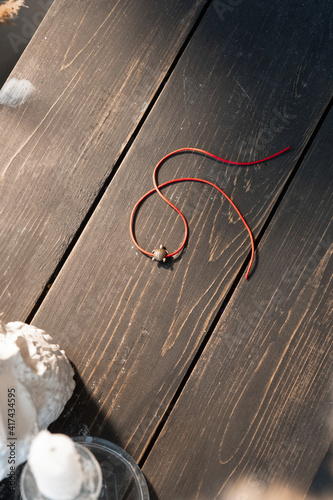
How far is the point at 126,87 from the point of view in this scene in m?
0.76

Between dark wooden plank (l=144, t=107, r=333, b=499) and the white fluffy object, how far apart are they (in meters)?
0.48

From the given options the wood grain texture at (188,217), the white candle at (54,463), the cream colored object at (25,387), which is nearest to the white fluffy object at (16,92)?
the wood grain texture at (188,217)

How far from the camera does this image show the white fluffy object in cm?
75

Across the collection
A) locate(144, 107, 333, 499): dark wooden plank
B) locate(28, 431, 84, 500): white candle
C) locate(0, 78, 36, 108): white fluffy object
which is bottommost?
locate(28, 431, 84, 500): white candle

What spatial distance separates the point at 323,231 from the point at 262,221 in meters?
0.10

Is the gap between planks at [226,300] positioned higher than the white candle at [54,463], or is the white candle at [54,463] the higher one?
the gap between planks at [226,300]

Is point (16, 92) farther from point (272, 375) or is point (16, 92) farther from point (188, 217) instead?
point (272, 375)

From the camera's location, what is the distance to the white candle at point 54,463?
443 mm

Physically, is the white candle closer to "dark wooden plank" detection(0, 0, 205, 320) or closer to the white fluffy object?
"dark wooden plank" detection(0, 0, 205, 320)

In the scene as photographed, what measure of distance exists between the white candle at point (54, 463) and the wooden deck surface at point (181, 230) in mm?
240

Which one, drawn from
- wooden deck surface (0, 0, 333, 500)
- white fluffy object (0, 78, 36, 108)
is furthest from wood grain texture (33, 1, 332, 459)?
white fluffy object (0, 78, 36, 108)

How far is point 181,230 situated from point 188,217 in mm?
26

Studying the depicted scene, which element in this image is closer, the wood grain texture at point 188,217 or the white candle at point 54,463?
the white candle at point 54,463

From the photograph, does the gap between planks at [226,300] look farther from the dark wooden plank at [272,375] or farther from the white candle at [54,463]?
the white candle at [54,463]
